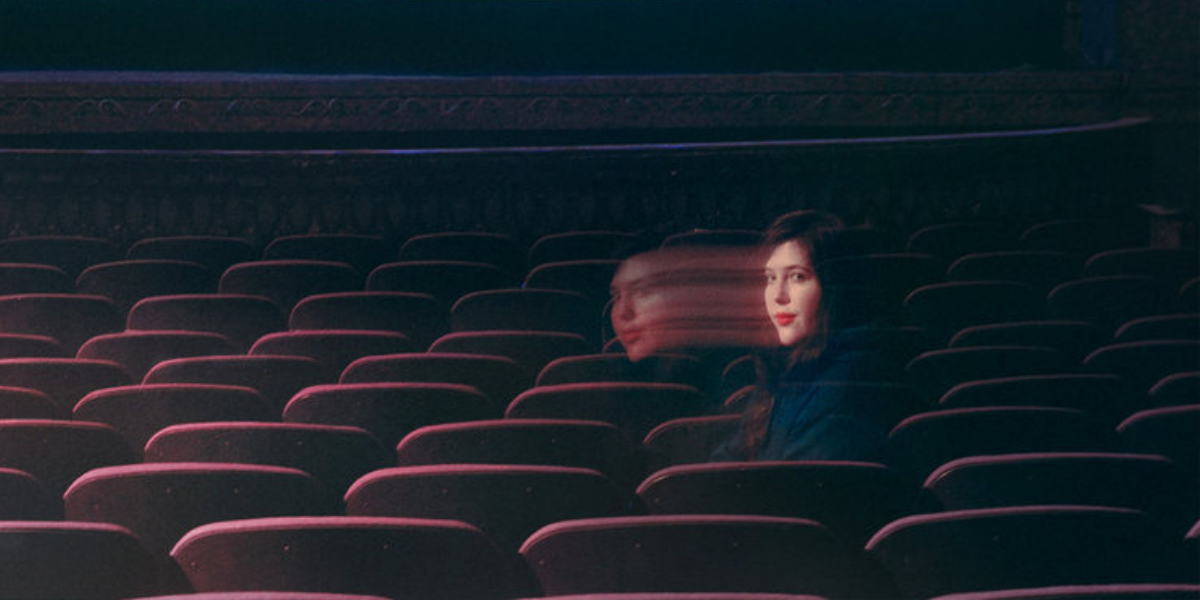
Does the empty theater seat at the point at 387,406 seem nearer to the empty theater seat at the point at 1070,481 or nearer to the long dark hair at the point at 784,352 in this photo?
the long dark hair at the point at 784,352

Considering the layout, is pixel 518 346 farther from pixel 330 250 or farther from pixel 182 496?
A: pixel 330 250

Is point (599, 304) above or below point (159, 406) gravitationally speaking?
above

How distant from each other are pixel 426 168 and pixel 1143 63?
14.9ft

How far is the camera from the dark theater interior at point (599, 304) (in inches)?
58.5

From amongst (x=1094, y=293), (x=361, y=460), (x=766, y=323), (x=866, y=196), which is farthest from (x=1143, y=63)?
(x=361, y=460)

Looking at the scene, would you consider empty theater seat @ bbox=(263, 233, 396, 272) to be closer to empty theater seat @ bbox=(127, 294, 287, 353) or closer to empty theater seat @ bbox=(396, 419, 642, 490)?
empty theater seat @ bbox=(127, 294, 287, 353)

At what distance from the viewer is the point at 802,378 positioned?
208 centimetres

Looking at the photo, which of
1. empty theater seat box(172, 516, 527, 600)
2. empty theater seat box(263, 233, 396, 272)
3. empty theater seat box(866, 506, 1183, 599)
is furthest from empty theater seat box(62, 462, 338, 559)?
empty theater seat box(263, 233, 396, 272)

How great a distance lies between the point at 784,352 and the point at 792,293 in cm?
13

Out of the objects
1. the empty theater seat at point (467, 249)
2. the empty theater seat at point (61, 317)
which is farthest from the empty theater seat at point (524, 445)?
the empty theater seat at point (467, 249)

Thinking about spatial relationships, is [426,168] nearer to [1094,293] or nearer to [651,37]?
[651,37]

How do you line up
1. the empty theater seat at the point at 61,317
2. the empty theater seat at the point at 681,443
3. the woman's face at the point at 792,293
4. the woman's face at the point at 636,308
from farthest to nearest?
the empty theater seat at the point at 61,317 → the woman's face at the point at 636,308 → the woman's face at the point at 792,293 → the empty theater seat at the point at 681,443

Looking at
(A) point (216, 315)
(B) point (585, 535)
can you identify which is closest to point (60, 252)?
(A) point (216, 315)

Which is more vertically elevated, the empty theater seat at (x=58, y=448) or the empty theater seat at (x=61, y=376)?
the empty theater seat at (x=61, y=376)
